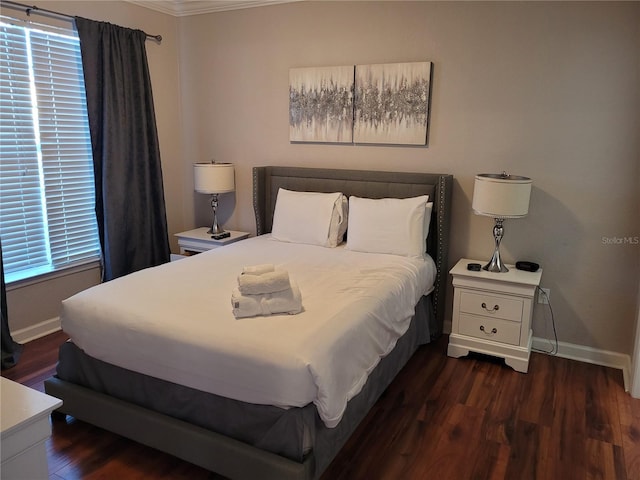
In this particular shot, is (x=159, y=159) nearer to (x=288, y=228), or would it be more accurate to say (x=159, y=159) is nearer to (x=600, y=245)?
(x=288, y=228)

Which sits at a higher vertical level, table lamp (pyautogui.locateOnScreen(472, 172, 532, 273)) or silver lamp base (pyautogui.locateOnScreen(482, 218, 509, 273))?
table lamp (pyautogui.locateOnScreen(472, 172, 532, 273))

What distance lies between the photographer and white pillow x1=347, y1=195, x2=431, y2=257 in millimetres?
3307

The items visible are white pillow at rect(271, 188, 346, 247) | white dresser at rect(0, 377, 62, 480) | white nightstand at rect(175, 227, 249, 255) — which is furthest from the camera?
white nightstand at rect(175, 227, 249, 255)

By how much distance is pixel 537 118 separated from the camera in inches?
126

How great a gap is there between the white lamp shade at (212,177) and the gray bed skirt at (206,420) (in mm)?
2029

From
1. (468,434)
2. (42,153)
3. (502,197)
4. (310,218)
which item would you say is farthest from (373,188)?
(42,153)

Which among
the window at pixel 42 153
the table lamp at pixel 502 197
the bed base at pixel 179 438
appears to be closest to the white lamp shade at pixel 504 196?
the table lamp at pixel 502 197

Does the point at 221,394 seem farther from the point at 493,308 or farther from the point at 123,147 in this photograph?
the point at 123,147

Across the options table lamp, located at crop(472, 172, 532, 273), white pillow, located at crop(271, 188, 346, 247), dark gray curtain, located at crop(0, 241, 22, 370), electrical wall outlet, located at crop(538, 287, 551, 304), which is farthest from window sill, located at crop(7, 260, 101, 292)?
electrical wall outlet, located at crop(538, 287, 551, 304)

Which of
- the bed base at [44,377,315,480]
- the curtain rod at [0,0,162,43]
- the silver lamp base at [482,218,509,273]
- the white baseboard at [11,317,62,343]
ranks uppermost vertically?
the curtain rod at [0,0,162,43]

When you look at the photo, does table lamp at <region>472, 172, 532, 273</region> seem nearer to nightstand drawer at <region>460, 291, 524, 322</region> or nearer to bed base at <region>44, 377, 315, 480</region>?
nightstand drawer at <region>460, 291, 524, 322</region>

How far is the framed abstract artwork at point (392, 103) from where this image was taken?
3.50 m

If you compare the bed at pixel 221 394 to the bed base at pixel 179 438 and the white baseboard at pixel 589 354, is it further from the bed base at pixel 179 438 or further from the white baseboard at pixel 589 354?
the white baseboard at pixel 589 354

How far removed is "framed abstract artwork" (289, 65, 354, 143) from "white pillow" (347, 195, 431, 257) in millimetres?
716
